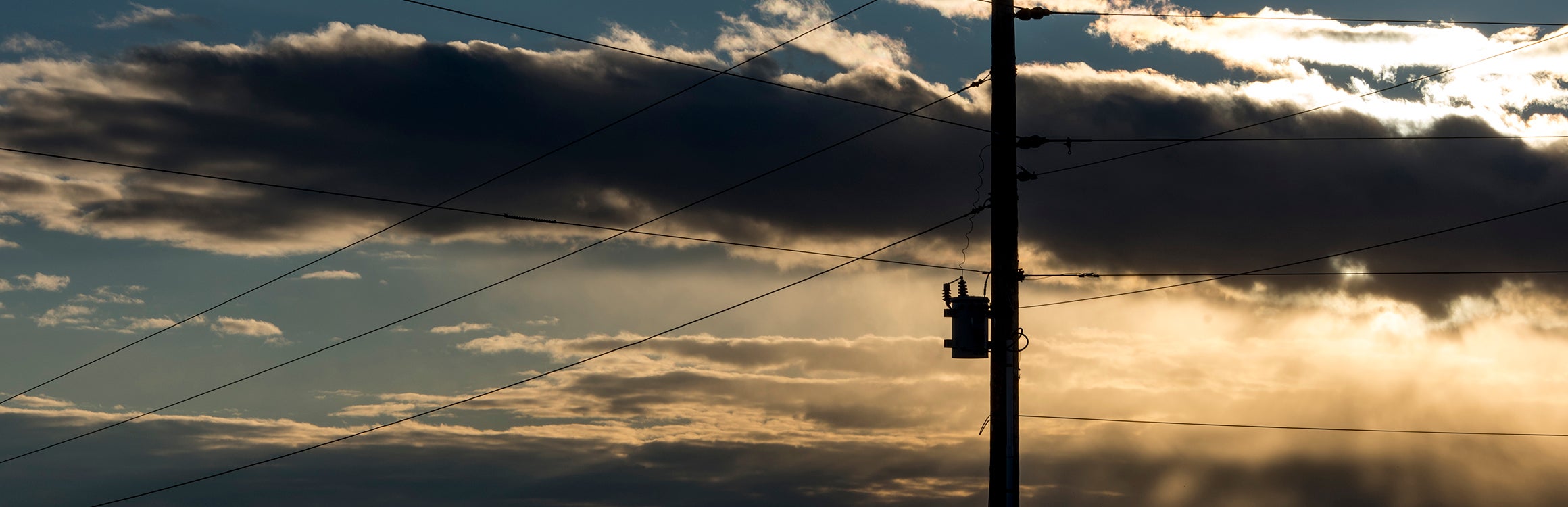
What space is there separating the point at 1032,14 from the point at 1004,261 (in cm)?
479

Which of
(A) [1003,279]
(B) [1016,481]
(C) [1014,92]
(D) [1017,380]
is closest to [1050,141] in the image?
(C) [1014,92]

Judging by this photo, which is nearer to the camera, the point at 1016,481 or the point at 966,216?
the point at 1016,481

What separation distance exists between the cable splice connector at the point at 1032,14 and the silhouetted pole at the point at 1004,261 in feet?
0.59

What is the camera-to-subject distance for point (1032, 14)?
2447 cm

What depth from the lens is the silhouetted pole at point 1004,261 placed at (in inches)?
893

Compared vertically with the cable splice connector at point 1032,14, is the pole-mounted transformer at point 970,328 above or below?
below

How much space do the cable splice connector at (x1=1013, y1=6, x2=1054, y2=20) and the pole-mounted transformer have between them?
5355mm

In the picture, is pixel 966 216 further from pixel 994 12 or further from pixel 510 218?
pixel 510 218

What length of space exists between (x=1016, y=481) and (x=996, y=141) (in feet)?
20.0

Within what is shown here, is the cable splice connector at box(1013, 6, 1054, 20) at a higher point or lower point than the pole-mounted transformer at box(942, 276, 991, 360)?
higher

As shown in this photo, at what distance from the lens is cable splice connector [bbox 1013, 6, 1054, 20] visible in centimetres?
2447

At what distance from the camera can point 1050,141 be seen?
24.7m

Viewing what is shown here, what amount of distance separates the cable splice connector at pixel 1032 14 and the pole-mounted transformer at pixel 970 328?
5355 mm

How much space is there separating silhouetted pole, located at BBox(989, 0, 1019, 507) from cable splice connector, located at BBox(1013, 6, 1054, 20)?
0.18 meters
